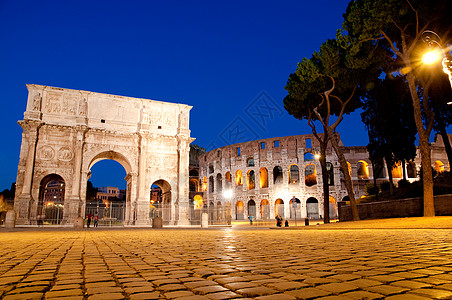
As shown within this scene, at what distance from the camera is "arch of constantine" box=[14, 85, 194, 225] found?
23078 millimetres

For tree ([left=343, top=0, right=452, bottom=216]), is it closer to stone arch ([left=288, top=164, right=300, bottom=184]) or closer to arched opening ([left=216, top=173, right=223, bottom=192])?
stone arch ([left=288, top=164, right=300, bottom=184])

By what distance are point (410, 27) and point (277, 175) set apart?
26399mm

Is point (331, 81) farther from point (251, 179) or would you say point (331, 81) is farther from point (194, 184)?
point (194, 184)

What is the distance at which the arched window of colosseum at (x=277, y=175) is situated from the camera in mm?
40438

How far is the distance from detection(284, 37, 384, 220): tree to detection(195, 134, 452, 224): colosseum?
1531cm

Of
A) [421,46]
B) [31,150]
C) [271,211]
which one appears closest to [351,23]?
[421,46]

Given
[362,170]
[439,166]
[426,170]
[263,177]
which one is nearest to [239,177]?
[263,177]

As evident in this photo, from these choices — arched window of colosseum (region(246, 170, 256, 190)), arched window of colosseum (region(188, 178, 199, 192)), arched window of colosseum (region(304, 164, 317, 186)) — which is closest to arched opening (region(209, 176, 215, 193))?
arched window of colosseum (region(188, 178, 199, 192))

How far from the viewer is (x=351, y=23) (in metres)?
17.0

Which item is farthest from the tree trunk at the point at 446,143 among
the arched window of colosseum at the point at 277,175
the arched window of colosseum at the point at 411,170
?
the arched window of colosseum at the point at 277,175

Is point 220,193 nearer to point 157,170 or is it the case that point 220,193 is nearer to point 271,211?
point 271,211

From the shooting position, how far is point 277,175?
135ft

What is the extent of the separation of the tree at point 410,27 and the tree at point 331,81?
1233 mm

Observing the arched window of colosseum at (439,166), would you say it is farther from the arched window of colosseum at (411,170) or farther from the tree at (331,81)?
the tree at (331,81)
